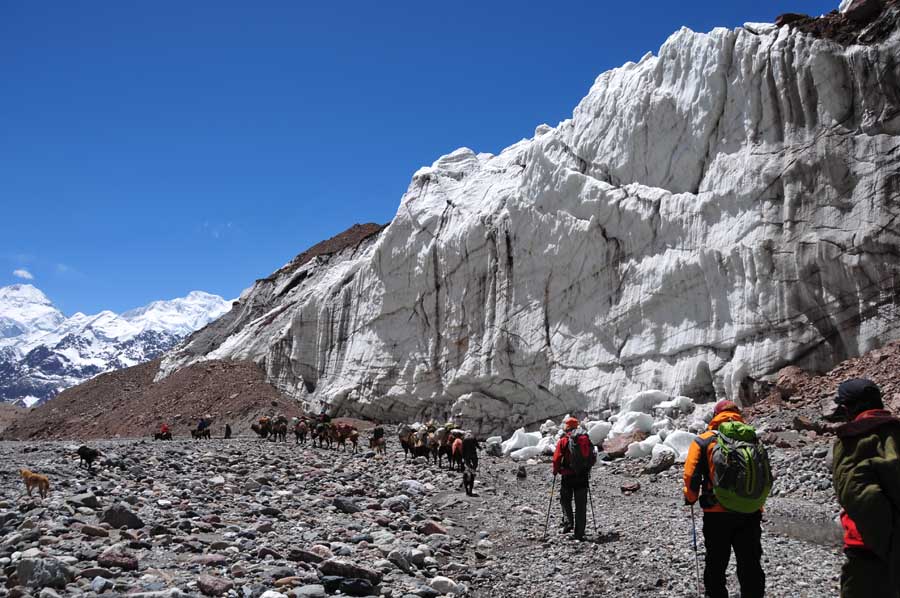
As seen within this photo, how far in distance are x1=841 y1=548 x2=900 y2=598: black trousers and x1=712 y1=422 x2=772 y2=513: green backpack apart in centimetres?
147

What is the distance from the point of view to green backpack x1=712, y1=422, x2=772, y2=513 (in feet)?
20.2

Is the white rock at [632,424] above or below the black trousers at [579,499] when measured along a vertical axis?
above

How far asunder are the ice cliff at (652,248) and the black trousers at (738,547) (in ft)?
58.0

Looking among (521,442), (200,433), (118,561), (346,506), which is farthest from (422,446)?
(118,561)

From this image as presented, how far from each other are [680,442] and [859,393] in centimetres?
1584

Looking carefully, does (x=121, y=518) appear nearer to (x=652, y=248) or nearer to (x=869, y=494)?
(x=869, y=494)

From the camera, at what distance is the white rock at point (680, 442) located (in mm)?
19391

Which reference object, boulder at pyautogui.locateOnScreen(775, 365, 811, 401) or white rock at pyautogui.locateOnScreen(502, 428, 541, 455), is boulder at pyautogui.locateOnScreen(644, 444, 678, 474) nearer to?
boulder at pyautogui.locateOnScreen(775, 365, 811, 401)

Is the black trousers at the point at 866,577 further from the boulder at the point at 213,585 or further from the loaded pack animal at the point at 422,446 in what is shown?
the loaded pack animal at the point at 422,446

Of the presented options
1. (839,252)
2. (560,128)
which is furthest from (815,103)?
(560,128)

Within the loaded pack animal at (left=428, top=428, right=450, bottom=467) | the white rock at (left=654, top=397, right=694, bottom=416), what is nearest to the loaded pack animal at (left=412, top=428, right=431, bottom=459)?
the loaded pack animal at (left=428, top=428, right=450, bottom=467)

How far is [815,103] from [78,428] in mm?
55118

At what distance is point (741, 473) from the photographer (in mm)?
6168

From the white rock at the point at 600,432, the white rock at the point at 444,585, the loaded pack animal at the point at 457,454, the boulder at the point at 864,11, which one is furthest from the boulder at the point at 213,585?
the boulder at the point at 864,11
